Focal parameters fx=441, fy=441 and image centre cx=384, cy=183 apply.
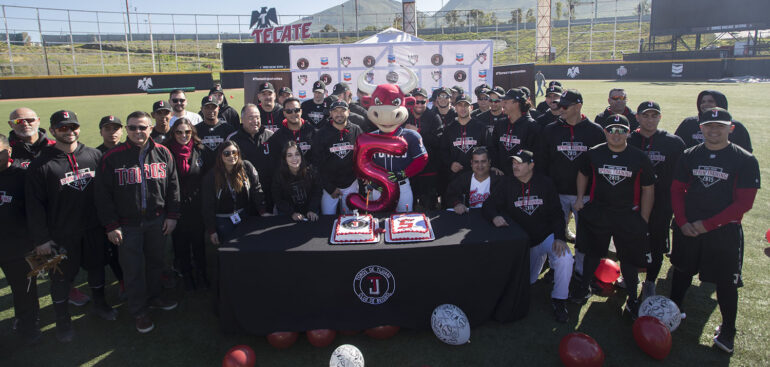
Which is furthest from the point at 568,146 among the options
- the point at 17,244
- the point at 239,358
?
the point at 17,244

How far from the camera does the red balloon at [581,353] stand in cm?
334

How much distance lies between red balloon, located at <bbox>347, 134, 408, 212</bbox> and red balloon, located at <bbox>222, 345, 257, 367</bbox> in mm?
1803

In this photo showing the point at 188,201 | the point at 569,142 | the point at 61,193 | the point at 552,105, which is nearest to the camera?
the point at 61,193

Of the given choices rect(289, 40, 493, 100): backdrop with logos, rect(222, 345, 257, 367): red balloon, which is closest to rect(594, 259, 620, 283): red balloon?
rect(222, 345, 257, 367): red balloon

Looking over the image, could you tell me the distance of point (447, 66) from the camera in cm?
1142

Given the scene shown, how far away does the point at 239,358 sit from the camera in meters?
3.45

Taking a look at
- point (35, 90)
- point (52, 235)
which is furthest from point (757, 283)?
point (35, 90)

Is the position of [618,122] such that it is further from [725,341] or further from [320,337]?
[320,337]

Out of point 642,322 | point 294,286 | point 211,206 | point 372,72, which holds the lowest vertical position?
point 642,322

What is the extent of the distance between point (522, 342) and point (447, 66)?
8763mm

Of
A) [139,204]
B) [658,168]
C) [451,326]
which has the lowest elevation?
[451,326]

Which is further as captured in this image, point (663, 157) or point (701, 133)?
point (701, 133)

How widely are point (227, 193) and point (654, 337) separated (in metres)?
4.09

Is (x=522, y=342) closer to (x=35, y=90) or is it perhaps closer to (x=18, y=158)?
(x=18, y=158)
